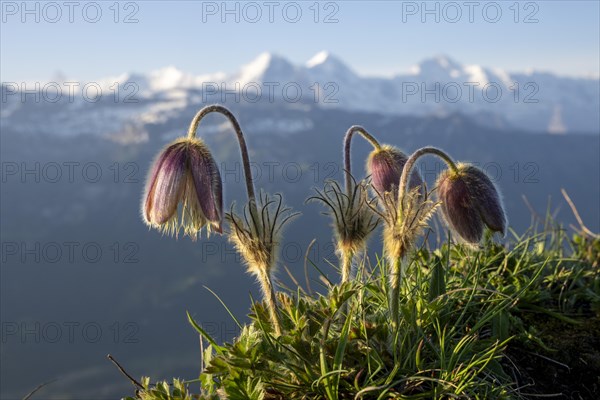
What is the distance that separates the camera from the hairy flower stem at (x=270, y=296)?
109 inches

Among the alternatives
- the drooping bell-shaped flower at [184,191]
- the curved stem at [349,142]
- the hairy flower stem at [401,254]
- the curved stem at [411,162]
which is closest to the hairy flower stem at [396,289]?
the hairy flower stem at [401,254]

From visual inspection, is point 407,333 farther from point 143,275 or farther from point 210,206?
point 143,275

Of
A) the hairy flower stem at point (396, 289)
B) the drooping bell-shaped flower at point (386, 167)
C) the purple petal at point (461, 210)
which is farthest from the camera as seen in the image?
the drooping bell-shaped flower at point (386, 167)

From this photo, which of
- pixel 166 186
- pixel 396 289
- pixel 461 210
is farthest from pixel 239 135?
pixel 461 210

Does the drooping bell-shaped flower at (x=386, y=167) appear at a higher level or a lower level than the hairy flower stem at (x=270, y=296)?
higher

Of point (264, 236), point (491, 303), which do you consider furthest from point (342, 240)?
point (491, 303)

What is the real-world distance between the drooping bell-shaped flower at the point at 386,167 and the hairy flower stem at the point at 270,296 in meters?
0.76

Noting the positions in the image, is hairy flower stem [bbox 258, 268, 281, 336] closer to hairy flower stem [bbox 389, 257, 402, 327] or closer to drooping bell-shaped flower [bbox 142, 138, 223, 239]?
drooping bell-shaped flower [bbox 142, 138, 223, 239]

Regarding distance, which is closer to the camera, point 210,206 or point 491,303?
point 210,206

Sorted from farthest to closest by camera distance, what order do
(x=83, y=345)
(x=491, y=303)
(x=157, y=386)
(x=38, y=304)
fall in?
(x=38, y=304)
(x=83, y=345)
(x=491, y=303)
(x=157, y=386)

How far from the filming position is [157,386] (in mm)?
2633

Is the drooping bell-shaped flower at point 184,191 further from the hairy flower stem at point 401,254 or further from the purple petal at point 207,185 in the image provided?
the hairy flower stem at point 401,254

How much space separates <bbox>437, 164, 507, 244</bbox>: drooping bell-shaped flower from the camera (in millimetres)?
3023

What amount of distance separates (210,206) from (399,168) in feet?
3.53
